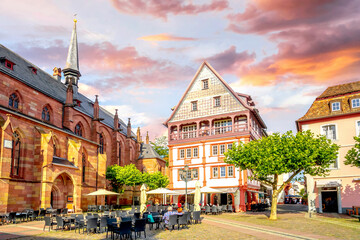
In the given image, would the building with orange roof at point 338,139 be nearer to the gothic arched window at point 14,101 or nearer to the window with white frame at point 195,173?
the window with white frame at point 195,173

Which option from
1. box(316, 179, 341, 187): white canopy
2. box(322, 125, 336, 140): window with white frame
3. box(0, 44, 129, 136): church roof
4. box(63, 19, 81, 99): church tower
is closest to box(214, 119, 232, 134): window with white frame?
box(322, 125, 336, 140): window with white frame

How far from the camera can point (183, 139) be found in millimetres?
42625

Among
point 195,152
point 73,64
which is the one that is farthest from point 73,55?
point 195,152

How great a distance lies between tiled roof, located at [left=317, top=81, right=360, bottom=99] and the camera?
110 feet

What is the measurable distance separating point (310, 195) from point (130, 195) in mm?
34782

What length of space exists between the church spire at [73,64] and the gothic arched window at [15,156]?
96.3 ft

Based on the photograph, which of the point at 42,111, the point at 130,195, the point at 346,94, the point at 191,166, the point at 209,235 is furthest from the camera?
the point at 130,195

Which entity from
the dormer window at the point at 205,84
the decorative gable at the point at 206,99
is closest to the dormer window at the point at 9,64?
the decorative gable at the point at 206,99

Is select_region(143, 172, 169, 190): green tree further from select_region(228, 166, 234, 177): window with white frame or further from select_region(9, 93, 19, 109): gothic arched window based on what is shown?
select_region(9, 93, 19, 109): gothic arched window

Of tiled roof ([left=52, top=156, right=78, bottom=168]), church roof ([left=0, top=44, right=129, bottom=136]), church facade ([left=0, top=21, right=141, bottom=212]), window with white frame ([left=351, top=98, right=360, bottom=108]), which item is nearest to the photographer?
church facade ([left=0, top=21, right=141, bottom=212])

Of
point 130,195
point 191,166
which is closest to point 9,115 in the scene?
point 191,166

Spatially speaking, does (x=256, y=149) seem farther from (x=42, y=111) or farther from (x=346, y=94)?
(x=42, y=111)

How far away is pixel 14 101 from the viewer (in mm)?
33531

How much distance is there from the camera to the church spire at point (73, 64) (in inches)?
2329
